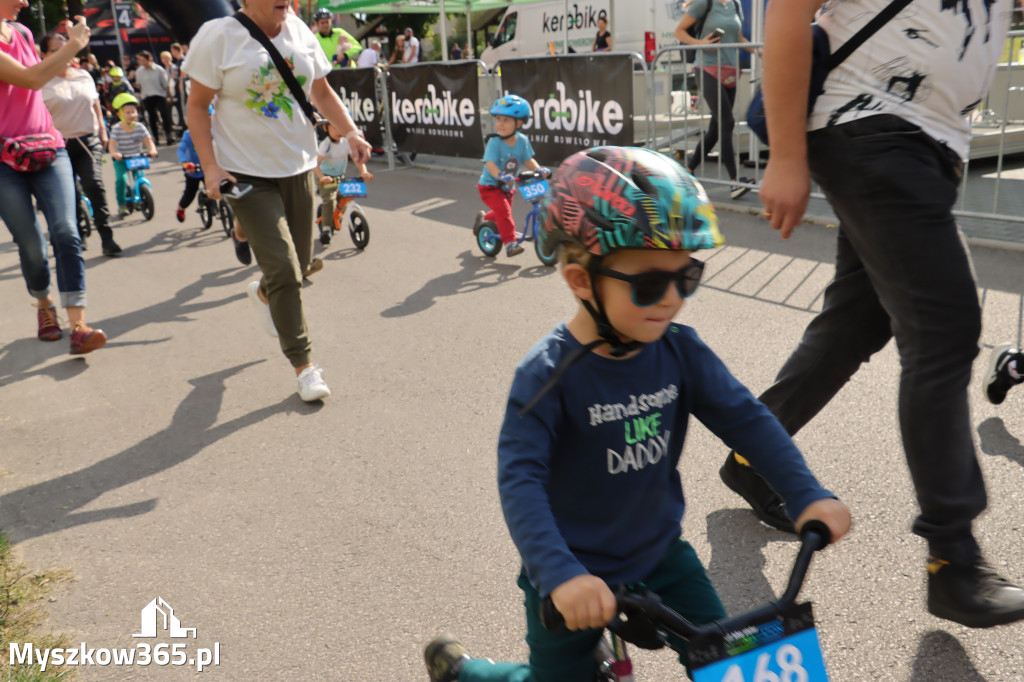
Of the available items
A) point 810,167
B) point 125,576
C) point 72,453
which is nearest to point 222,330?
point 72,453

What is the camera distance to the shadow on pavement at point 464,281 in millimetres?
6863

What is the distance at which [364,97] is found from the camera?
590 inches

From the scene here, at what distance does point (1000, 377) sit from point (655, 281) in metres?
2.93

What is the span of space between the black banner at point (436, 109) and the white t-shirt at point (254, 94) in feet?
24.9

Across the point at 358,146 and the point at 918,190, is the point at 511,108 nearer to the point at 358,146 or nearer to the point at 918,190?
the point at 358,146

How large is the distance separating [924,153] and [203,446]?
11.7 feet

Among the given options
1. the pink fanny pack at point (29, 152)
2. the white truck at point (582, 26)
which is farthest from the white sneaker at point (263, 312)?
the white truck at point (582, 26)

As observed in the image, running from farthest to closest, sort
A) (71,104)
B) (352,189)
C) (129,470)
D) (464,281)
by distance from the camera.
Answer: (352,189) < (71,104) < (464,281) < (129,470)

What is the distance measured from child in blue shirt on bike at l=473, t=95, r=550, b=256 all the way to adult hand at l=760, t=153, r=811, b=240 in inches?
209

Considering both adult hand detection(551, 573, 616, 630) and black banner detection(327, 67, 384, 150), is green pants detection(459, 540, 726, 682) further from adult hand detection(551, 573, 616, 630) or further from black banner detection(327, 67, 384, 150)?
black banner detection(327, 67, 384, 150)

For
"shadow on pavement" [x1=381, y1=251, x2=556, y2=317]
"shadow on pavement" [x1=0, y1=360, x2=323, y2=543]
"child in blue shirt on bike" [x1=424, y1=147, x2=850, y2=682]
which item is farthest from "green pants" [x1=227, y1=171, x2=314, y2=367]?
"child in blue shirt on bike" [x1=424, y1=147, x2=850, y2=682]

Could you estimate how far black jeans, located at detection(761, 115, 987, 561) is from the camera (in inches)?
95.5

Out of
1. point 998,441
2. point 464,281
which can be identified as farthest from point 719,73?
point 998,441

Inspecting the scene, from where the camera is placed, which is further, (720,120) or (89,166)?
(720,120)
